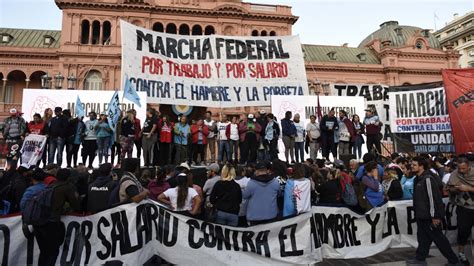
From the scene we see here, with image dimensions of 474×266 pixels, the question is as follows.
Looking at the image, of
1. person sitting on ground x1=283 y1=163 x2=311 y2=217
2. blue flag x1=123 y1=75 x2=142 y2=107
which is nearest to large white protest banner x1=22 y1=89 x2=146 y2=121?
blue flag x1=123 y1=75 x2=142 y2=107

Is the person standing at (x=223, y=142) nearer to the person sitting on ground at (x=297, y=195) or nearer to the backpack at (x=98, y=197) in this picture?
the person sitting on ground at (x=297, y=195)

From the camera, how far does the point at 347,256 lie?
6.60 meters

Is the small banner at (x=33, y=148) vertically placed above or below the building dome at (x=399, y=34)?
below

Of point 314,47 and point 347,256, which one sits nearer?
A: point 347,256

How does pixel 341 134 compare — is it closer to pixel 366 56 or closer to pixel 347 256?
pixel 347 256

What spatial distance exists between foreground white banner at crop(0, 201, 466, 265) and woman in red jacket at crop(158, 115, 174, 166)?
5535 mm

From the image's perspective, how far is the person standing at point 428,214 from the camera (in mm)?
5887

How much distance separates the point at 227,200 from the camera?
6.11 metres

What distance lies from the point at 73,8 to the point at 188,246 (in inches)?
1392

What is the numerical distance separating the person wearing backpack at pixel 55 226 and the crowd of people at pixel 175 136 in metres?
5.57

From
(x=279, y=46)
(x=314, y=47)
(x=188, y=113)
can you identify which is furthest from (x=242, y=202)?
(x=314, y=47)

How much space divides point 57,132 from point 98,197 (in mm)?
5864

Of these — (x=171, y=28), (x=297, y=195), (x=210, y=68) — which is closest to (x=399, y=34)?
(x=171, y=28)

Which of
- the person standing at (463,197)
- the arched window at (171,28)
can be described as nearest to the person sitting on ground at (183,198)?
the person standing at (463,197)
